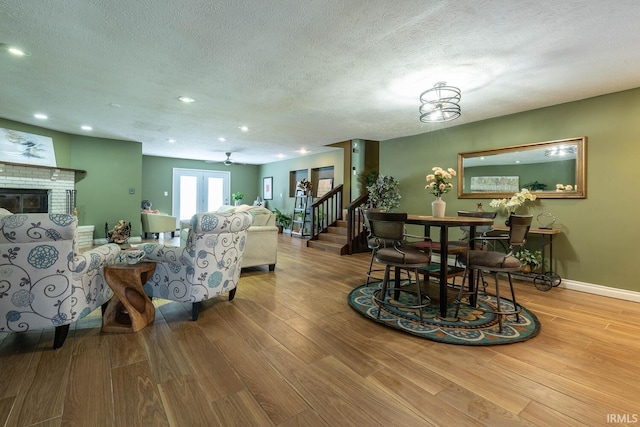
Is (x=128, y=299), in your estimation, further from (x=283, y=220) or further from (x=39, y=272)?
(x=283, y=220)

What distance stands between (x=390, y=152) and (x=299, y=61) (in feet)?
12.4

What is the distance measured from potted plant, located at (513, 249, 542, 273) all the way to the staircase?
2962mm

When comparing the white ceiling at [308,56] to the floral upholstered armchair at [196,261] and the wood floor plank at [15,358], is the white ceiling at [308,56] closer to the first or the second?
the floral upholstered armchair at [196,261]

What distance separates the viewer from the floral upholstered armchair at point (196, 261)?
2.45 meters

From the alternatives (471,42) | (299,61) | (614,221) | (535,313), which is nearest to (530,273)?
(614,221)

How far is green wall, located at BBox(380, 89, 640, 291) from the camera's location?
10.8ft

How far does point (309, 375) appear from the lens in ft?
5.68

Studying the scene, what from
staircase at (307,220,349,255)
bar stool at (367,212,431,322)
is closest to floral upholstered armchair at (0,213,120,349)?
bar stool at (367,212,431,322)

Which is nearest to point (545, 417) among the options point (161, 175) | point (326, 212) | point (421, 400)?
point (421, 400)

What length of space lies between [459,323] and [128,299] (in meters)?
2.80

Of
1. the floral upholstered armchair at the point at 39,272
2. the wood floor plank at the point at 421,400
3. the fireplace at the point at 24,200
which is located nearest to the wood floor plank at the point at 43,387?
the floral upholstered armchair at the point at 39,272

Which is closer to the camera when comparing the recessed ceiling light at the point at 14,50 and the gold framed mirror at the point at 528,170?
the recessed ceiling light at the point at 14,50

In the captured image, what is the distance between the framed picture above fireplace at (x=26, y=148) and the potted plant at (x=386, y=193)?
6456 mm

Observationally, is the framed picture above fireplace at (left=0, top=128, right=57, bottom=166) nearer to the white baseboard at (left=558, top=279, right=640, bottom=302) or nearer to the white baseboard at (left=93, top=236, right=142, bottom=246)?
the white baseboard at (left=93, top=236, right=142, bottom=246)
